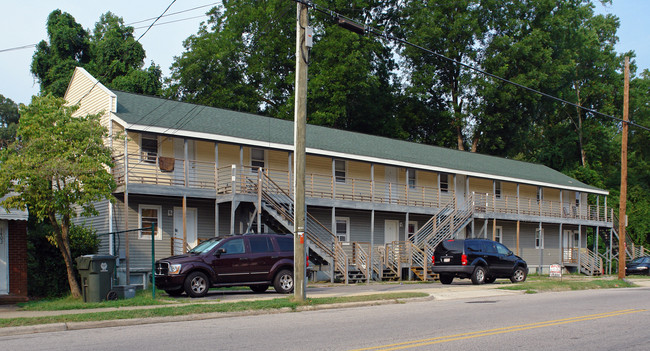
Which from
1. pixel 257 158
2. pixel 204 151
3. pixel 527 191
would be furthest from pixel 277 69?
pixel 204 151

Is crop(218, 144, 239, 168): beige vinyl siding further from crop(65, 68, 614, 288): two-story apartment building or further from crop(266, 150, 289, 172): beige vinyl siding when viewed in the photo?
crop(266, 150, 289, 172): beige vinyl siding

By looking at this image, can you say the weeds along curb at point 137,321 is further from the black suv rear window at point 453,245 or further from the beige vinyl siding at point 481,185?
the beige vinyl siding at point 481,185

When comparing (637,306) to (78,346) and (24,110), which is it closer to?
(78,346)

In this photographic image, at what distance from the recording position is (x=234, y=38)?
49406 mm

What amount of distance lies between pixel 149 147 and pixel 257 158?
16.8ft

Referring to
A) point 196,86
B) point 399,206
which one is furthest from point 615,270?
point 196,86

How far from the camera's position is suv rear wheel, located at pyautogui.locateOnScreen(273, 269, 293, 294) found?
18.8 metres

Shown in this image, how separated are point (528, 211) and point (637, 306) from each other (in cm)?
2454

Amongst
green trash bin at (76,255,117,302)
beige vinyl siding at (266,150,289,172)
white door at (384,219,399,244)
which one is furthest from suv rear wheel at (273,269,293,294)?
white door at (384,219,399,244)

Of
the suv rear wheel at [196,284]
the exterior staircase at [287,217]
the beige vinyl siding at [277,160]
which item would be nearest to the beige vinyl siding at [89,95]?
the exterior staircase at [287,217]

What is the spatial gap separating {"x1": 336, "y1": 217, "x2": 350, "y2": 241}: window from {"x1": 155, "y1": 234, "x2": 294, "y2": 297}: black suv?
11539 millimetres

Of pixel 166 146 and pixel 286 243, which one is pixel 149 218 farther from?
pixel 286 243

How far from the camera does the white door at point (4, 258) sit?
17.4 m

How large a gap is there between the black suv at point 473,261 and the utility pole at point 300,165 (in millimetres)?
9608
